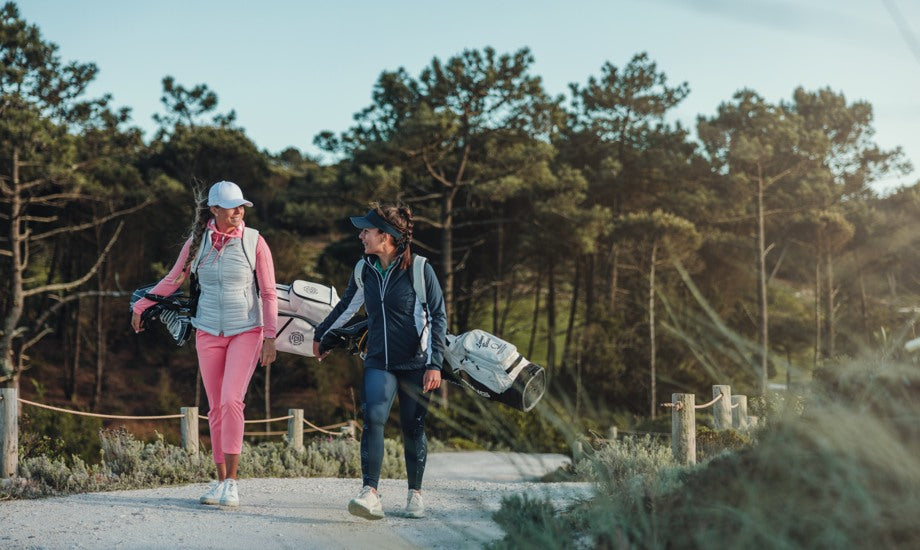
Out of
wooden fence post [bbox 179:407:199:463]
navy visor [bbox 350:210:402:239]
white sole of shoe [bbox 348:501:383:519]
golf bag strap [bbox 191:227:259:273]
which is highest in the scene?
navy visor [bbox 350:210:402:239]

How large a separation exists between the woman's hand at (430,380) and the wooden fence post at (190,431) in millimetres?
4829

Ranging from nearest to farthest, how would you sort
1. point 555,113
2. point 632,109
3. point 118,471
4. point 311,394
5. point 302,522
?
point 302,522, point 118,471, point 555,113, point 311,394, point 632,109

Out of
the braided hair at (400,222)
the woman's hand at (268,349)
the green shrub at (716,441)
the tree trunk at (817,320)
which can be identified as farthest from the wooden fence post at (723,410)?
the woman's hand at (268,349)

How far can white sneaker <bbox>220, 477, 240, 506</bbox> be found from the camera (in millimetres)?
6996

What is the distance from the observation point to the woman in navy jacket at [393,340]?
246 inches

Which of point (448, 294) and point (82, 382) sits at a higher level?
point (448, 294)

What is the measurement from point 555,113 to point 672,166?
26.4 feet

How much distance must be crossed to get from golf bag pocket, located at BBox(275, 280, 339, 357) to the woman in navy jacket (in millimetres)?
1337

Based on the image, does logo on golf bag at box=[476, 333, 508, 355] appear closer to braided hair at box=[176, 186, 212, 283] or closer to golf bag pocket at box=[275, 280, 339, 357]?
golf bag pocket at box=[275, 280, 339, 357]

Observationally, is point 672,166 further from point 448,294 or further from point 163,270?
point 163,270

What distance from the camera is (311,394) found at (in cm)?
3838

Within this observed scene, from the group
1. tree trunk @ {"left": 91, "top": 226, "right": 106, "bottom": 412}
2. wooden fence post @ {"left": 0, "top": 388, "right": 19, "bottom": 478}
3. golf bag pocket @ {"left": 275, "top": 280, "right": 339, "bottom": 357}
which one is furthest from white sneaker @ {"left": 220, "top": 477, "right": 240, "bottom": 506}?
tree trunk @ {"left": 91, "top": 226, "right": 106, "bottom": 412}

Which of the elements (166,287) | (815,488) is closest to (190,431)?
(166,287)

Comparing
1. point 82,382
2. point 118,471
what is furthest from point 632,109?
point 118,471
